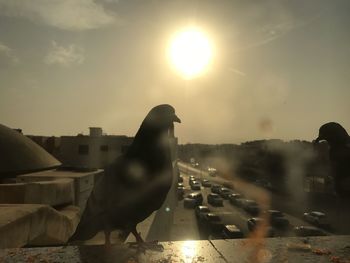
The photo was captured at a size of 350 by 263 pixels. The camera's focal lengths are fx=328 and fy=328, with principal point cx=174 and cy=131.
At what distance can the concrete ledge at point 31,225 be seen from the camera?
7.51 m

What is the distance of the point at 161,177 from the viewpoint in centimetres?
445

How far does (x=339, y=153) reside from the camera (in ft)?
19.7

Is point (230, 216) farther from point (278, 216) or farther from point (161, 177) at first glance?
point (161, 177)

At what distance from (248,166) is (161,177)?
242ft

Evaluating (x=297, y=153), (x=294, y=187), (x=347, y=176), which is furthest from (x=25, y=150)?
(x=297, y=153)

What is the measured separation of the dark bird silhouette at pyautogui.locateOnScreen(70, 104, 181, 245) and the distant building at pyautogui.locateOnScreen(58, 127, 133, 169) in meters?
40.0

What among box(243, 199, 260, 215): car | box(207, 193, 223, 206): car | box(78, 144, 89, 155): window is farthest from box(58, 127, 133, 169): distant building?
box(243, 199, 260, 215): car

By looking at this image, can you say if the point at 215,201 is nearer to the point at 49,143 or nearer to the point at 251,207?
the point at 251,207

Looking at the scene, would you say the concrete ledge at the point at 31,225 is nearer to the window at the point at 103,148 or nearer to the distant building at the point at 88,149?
the distant building at the point at 88,149

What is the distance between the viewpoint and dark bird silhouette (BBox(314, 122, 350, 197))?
19.0 ft

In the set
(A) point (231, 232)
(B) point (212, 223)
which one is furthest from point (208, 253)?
(B) point (212, 223)

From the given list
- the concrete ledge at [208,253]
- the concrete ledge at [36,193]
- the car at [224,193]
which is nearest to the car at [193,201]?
the car at [224,193]

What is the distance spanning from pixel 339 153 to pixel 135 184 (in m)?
3.90

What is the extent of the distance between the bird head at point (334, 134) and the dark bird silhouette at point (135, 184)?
134 inches
